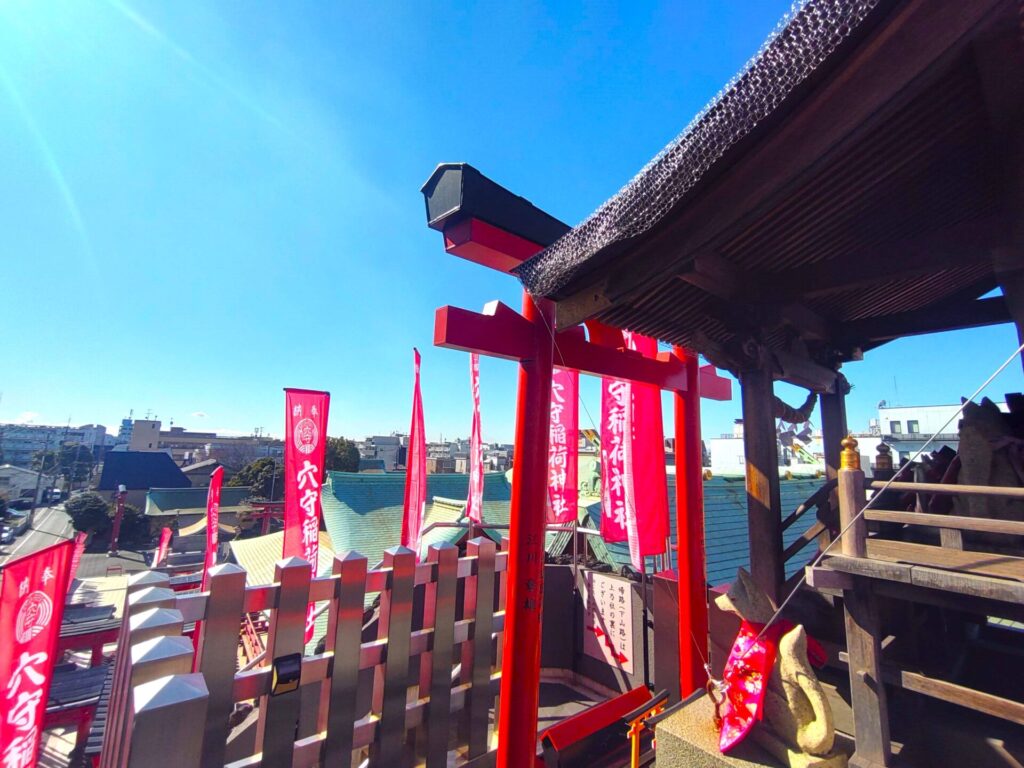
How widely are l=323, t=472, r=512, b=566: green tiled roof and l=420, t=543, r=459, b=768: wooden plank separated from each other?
894 cm

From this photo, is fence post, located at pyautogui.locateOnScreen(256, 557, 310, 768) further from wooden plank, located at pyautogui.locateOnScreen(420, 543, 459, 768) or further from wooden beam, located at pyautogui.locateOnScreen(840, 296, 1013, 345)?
wooden beam, located at pyautogui.locateOnScreen(840, 296, 1013, 345)

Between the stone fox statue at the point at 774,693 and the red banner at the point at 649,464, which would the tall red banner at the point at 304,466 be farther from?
the stone fox statue at the point at 774,693

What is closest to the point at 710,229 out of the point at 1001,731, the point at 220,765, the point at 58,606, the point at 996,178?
the point at 996,178

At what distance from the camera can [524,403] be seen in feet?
13.5

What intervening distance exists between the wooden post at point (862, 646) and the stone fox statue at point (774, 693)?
0.15 meters

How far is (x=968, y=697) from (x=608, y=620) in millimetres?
4738

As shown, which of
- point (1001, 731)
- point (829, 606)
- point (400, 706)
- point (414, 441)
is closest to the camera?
point (1001, 731)

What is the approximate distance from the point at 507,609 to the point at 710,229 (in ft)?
10.8

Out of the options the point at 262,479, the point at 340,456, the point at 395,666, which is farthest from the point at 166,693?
the point at 262,479

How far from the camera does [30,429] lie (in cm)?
8750

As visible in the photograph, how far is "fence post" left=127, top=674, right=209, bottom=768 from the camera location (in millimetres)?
1739

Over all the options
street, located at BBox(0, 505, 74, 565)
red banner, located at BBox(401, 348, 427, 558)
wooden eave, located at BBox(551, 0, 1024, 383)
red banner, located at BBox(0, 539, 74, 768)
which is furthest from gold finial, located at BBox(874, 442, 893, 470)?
street, located at BBox(0, 505, 74, 565)

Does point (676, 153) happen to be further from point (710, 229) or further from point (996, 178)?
point (996, 178)

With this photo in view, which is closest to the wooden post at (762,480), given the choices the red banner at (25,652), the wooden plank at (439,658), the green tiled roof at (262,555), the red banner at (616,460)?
the red banner at (616,460)
